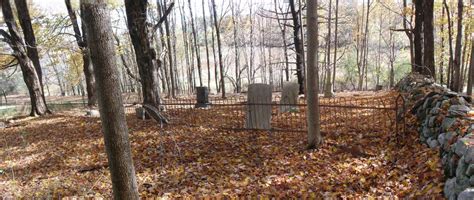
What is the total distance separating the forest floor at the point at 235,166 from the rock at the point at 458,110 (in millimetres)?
579

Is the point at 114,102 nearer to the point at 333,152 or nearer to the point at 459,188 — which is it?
the point at 459,188

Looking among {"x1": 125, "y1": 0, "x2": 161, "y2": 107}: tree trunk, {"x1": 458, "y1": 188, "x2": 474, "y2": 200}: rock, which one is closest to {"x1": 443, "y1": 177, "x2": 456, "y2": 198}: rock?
{"x1": 458, "y1": 188, "x2": 474, "y2": 200}: rock

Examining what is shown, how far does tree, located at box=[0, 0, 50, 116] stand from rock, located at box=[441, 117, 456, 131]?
13.1 m

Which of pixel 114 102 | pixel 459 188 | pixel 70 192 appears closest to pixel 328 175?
pixel 459 188

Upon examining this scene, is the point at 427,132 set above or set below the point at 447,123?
below

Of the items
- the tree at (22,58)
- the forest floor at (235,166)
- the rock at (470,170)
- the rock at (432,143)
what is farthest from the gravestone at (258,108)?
the tree at (22,58)

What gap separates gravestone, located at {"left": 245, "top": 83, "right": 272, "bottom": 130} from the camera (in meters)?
7.69

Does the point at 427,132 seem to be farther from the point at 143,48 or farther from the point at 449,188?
the point at 143,48

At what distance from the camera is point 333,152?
5660 mm

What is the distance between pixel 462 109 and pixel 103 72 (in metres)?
4.44

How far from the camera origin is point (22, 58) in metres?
12.1

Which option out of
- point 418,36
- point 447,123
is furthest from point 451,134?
point 418,36

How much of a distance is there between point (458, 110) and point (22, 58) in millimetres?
13933

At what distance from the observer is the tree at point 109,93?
273cm
